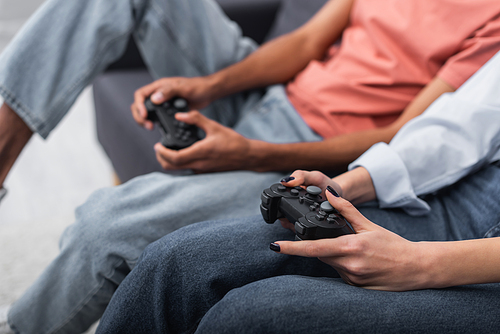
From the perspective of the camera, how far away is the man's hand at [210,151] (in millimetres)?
709

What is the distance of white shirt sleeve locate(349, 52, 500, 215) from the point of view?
24.6 inches

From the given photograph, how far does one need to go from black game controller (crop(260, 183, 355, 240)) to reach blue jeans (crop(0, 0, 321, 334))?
180mm

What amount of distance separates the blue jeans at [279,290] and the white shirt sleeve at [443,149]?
3cm

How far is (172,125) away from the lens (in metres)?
0.77

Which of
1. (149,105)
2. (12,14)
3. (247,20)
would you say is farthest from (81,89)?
(12,14)

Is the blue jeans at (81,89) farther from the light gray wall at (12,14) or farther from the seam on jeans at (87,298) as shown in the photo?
the light gray wall at (12,14)

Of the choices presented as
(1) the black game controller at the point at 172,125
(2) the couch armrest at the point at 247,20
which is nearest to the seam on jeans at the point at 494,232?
(1) the black game controller at the point at 172,125

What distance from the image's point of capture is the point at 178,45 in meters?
0.90

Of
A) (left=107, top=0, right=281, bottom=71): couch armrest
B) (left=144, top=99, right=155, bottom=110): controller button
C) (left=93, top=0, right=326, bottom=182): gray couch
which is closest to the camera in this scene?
(left=144, top=99, right=155, bottom=110): controller button

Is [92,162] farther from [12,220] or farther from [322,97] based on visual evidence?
[322,97]

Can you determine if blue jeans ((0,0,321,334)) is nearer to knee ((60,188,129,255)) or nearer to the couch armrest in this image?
knee ((60,188,129,255))

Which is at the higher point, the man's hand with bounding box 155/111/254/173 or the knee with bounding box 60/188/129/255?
the knee with bounding box 60/188/129/255

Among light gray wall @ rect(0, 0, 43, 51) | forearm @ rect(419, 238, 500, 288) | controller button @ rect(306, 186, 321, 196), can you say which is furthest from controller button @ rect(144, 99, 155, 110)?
light gray wall @ rect(0, 0, 43, 51)

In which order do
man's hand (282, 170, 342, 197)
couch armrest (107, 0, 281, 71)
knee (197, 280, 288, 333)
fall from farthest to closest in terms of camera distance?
couch armrest (107, 0, 281, 71), man's hand (282, 170, 342, 197), knee (197, 280, 288, 333)
